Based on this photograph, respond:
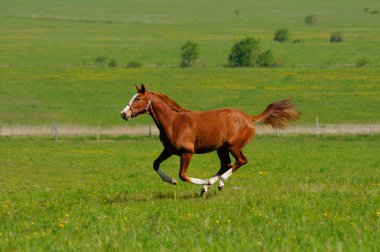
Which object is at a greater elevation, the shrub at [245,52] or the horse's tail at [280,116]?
the shrub at [245,52]

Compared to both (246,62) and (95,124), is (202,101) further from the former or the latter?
(246,62)

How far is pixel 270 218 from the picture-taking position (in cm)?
1310

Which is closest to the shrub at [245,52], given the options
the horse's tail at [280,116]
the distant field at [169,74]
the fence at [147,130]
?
the distant field at [169,74]

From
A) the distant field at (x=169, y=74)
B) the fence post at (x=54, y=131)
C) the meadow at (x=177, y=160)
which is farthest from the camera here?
the distant field at (x=169, y=74)

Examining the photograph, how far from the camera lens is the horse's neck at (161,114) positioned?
57.1 ft

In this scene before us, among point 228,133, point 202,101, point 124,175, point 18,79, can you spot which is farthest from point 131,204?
point 18,79

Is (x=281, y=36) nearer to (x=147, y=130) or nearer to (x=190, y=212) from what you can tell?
(x=147, y=130)

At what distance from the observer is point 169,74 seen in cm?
8750

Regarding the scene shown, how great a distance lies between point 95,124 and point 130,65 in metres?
38.6

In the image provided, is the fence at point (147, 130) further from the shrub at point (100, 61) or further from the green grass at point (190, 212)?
the shrub at point (100, 61)

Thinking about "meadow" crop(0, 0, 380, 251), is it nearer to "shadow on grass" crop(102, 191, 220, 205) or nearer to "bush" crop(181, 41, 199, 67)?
"shadow on grass" crop(102, 191, 220, 205)

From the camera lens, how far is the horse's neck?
1739 centimetres

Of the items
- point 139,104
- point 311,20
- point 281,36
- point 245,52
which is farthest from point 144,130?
Answer: point 311,20

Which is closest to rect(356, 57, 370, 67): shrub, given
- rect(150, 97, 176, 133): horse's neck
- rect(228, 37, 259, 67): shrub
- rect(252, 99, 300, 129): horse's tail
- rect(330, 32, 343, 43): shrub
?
rect(228, 37, 259, 67): shrub
